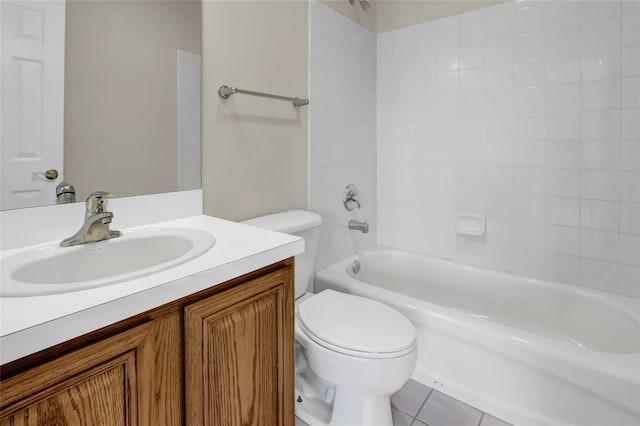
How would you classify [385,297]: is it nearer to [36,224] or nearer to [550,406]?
[550,406]

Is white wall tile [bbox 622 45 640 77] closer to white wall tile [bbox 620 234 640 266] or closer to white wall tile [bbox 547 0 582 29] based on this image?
white wall tile [bbox 547 0 582 29]

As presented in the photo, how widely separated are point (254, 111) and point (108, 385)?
1.25 m

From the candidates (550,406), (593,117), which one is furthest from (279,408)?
(593,117)

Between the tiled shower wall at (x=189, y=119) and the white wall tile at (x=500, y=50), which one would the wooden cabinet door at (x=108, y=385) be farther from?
the white wall tile at (x=500, y=50)

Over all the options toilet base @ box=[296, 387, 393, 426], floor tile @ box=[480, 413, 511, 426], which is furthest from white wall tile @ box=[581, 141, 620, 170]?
toilet base @ box=[296, 387, 393, 426]

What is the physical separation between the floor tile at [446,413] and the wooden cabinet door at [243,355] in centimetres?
79

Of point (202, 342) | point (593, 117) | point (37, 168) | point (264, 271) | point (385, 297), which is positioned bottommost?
point (385, 297)

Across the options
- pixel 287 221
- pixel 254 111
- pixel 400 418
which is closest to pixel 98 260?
pixel 287 221

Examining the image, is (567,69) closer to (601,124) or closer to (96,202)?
(601,124)

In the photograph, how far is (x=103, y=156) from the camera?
3.57 feet

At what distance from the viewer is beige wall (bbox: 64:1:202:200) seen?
102 cm

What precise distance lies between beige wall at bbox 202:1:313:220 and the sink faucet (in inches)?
18.7

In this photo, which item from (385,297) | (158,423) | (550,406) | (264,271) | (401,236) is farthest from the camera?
(401,236)

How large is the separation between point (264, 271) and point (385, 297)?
3.21 feet
